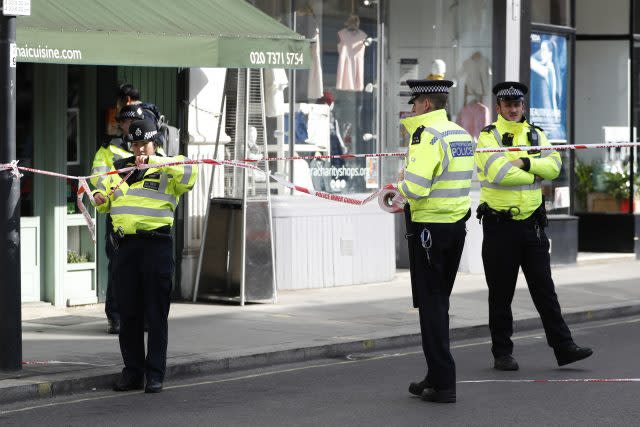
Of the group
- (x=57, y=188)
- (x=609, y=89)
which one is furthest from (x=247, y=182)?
(x=609, y=89)

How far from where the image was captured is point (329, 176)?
1502 centimetres

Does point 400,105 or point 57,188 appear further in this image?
point 400,105

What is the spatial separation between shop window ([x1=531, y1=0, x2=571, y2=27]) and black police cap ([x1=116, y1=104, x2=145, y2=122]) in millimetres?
8508

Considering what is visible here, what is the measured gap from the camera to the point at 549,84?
17.7m

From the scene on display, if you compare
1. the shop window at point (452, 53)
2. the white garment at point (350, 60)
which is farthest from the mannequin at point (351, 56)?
the shop window at point (452, 53)

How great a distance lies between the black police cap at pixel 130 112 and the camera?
10.1 m

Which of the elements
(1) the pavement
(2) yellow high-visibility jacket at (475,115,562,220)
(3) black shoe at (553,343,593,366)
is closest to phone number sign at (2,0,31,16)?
(1) the pavement

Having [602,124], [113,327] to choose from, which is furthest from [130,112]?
[602,124]

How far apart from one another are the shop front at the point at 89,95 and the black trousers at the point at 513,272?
311 cm

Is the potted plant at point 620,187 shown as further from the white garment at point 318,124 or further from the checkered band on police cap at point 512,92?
the checkered band on police cap at point 512,92

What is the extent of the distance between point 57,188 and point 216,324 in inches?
84.9

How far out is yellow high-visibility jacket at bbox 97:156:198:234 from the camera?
865 cm

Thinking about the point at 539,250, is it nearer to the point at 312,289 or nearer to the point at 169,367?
the point at 169,367

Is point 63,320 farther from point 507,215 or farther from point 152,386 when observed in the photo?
point 507,215
